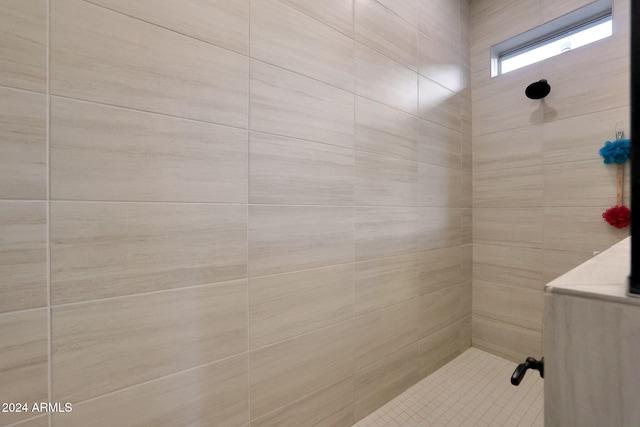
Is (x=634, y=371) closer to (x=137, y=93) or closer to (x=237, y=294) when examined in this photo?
(x=237, y=294)

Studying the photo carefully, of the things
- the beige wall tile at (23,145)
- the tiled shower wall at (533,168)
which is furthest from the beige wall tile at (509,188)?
the beige wall tile at (23,145)

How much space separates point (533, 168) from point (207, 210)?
6.20 feet

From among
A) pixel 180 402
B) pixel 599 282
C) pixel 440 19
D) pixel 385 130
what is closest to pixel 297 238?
pixel 180 402

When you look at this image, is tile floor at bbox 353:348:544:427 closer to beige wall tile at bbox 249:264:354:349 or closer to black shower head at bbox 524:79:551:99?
beige wall tile at bbox 249:264:354:349

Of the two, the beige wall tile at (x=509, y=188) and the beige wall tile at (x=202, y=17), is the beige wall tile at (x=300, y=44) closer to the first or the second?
the beige wall tile at (x=202, y=17)

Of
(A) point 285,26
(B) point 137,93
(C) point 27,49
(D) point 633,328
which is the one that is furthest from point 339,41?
(D) point 633,328

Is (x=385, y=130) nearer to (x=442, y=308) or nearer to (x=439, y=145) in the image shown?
(x=439, y=145)

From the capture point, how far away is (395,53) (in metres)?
1.48

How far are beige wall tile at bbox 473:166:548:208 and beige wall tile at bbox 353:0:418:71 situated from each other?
3.01 feet

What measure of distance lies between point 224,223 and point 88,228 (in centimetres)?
35

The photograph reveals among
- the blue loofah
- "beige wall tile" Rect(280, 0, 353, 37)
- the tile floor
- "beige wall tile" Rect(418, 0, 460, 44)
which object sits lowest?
the tile floor

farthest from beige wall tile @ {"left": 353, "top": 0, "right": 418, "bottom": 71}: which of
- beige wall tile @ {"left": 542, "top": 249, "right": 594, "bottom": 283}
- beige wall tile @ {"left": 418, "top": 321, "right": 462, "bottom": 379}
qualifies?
beige wall tile @ {"left": 418, "top": 321, "right": 462, "bottom": 379}

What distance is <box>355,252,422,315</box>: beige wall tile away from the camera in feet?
4.32

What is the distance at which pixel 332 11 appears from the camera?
121cm
